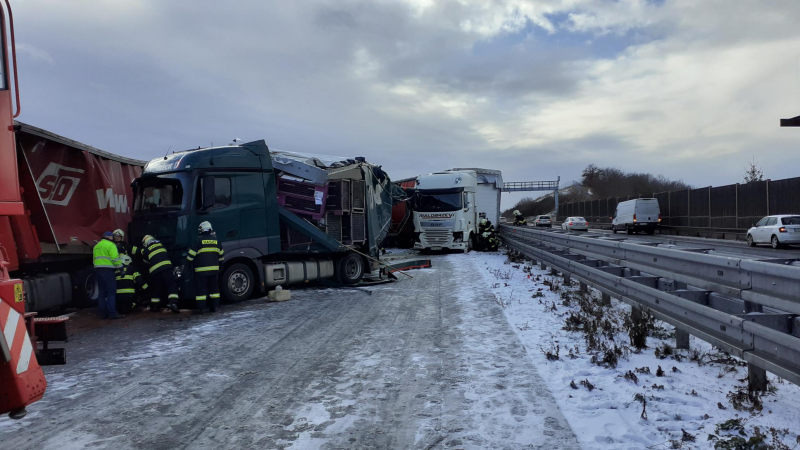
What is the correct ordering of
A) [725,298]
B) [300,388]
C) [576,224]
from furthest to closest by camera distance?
1. [576,224]
2. [300,388]
3. [725,298]

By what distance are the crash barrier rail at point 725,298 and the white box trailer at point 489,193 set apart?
15792mm

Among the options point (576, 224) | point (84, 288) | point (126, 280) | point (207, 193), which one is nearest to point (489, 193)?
point (207, 193)

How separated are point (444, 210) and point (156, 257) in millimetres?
12982

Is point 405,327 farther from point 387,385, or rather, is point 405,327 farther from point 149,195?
point 149,195

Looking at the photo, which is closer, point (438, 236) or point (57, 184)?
point (57, 184)

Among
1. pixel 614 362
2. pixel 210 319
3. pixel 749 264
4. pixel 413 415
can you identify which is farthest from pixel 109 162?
pixel 749 264

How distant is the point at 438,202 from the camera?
2073 centimetres

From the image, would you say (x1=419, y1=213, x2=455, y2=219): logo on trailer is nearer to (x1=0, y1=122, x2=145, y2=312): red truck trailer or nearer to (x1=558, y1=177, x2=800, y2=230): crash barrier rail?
(x1=0, y1=122, x2=145, y2=312): red truck trailer

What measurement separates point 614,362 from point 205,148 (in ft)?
27.6

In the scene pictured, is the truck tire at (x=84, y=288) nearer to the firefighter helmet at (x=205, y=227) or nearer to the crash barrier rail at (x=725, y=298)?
the firefighter helmet at (x=205, y=227)

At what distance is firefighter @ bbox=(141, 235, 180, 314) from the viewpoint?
9.06m

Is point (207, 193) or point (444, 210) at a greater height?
point (207, 193)

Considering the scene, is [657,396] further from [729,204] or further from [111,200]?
[729,204]

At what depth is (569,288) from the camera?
33.4 feet
